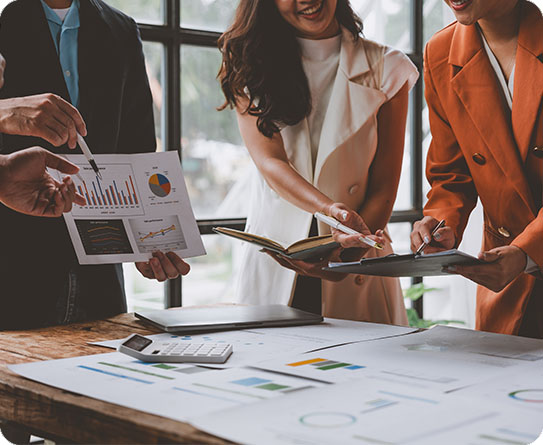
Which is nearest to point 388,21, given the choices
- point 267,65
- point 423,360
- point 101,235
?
point 267,65

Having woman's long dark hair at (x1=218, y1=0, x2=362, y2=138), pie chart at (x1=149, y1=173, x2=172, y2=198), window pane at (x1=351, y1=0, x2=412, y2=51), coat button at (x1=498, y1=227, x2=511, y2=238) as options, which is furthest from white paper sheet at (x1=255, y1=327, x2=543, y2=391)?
window pane at (x1=351, y1=0, x2=412, y2=51)

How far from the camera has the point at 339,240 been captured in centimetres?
189

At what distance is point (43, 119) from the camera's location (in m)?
1.57

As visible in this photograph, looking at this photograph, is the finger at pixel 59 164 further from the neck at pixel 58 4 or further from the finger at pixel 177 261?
the neck at pixel 58 4

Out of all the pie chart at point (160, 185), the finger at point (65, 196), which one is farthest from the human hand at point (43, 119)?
the pie chart at point (160, 185)

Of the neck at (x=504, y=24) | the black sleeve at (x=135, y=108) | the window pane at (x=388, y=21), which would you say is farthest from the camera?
the window pane at (x=388, y=21)

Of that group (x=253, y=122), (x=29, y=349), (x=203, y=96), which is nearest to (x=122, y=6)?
(x=203, y=96)

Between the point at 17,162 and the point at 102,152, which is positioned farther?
the point at 102,152

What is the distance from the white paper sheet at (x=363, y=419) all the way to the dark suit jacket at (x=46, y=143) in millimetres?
1013

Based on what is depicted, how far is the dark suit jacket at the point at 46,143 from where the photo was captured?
1.86 meters

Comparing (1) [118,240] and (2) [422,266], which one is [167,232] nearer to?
(1) [118,240]

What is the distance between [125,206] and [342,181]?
0.80 meters

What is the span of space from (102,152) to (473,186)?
1.06 metres

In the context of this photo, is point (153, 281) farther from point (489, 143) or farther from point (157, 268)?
point (489, 143)
